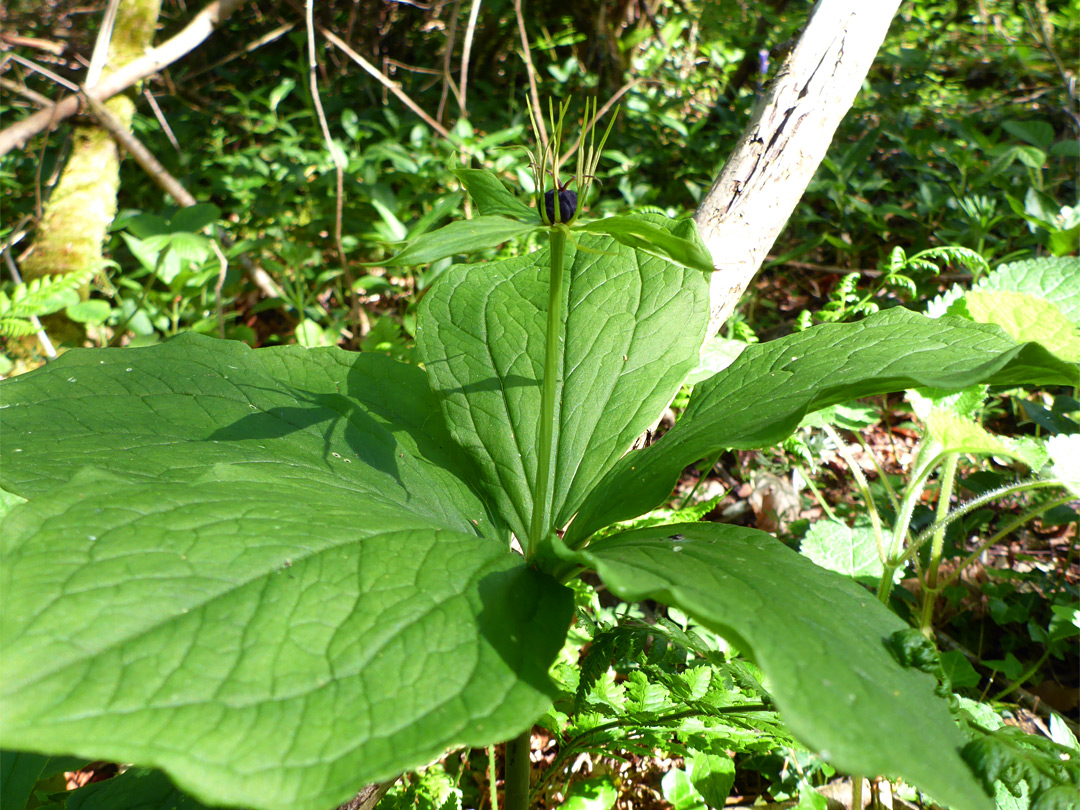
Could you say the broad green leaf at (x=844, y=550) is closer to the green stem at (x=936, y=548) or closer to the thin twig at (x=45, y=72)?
the green stem at (x=936, y=548)

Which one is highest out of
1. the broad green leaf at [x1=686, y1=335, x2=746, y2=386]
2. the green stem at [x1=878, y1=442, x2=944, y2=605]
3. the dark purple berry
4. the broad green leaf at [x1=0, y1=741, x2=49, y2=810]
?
the dark purple berry

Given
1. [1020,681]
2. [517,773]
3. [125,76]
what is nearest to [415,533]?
[517,773]

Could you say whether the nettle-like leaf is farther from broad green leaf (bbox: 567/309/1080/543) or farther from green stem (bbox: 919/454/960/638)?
green stem (bbox: 919/454/960/638)

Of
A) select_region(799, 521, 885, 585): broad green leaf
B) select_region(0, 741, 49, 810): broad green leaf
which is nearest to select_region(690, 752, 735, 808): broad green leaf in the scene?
select_region(799, 521, 885, 585): broad green leaf

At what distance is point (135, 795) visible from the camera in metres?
1.11

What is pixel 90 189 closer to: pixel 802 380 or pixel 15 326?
pixel 15 326

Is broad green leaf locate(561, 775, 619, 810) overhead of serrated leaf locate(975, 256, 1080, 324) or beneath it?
beneath

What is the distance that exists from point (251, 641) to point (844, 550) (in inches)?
56.2

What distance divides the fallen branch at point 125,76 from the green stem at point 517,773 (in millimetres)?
3809

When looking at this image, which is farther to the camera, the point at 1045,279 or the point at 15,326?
the point at 15,326

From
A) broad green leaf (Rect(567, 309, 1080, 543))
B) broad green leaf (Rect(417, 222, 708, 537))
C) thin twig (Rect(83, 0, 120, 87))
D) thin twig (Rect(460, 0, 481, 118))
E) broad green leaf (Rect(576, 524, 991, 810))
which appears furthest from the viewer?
thin twig (Rect(83, 0, 120, 87))

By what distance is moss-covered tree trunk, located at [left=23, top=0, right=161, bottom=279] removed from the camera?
334 cm

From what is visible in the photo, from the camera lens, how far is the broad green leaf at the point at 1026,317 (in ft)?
4.56

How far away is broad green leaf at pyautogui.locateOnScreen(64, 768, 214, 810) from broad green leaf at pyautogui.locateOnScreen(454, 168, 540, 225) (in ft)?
3.26
